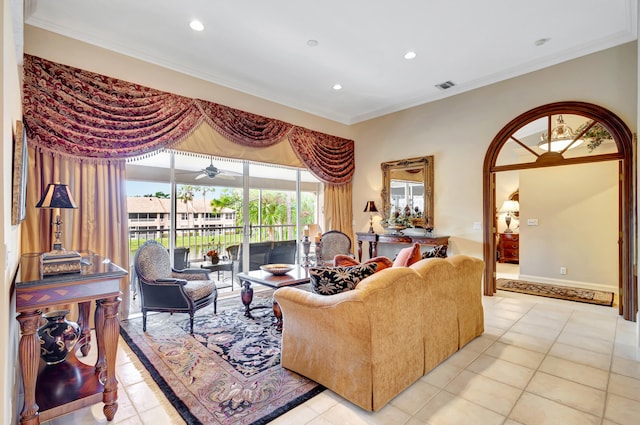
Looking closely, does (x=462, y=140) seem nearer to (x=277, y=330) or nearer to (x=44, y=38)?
(x=277, y=330)

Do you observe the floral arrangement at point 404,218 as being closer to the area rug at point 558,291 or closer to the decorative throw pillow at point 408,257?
the area rug at point 558,291

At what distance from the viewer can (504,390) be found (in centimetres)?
223

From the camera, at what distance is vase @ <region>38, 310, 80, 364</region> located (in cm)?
217

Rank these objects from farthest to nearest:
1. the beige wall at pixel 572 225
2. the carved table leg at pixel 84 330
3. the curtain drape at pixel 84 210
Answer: the beige wall at pixel 572 225 < the curtain drape at pixel 84 210 < the carved table leg at pixel 84 330

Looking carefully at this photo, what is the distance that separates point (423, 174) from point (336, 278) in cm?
388

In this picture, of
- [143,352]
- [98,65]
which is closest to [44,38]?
[98,65]

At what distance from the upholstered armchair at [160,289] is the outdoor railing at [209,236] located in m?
1.01

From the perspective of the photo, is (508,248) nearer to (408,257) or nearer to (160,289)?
(408,257)

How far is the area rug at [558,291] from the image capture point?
453 centimetres

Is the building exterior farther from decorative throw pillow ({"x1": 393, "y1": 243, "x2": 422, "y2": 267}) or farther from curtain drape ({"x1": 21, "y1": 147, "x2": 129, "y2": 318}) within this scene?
decorative throw pillow ({"x1": 393, "y1": 243, "x2": 422, "y2": 267})

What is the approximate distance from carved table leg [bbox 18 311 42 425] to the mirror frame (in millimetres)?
5069

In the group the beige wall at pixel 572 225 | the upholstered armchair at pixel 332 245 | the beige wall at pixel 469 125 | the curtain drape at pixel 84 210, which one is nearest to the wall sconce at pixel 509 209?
the beige wall at pixel 572 225

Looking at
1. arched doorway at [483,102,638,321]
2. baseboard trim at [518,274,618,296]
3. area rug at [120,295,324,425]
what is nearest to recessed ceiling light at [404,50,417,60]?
arched doorway at [483,102,638,321]

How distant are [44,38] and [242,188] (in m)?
2.89
